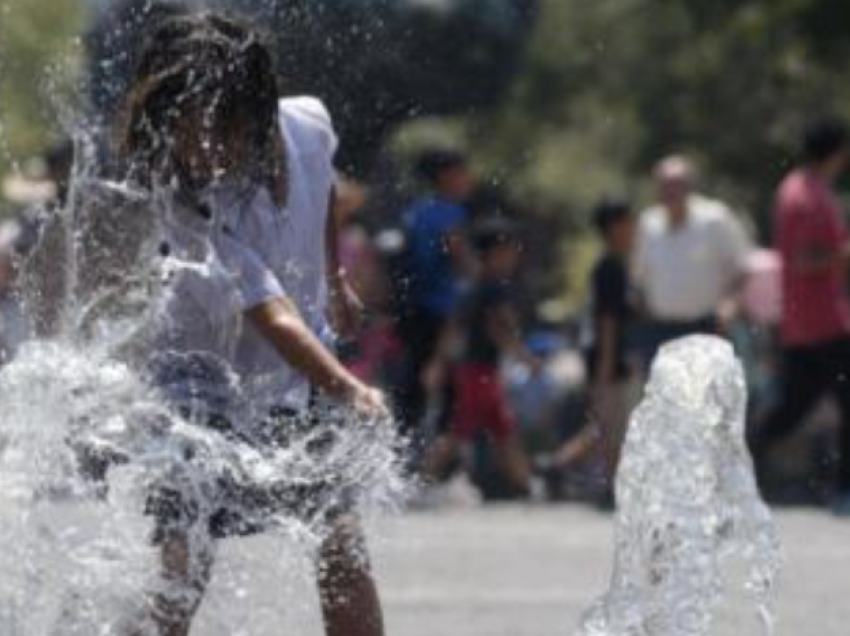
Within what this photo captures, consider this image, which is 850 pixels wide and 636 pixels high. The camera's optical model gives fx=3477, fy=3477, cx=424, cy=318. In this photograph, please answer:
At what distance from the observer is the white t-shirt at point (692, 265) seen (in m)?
15.3

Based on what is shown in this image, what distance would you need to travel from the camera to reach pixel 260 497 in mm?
6750

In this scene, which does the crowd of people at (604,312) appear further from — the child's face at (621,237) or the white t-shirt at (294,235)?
the white t-shirt at (294,235)

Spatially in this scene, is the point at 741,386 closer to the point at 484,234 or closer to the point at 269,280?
the point at 269,280

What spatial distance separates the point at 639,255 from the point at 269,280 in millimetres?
9113

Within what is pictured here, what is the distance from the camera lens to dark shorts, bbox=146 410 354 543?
6.64m

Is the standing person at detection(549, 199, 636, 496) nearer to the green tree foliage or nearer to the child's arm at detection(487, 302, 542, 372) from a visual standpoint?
the child's arm at detection(487, 302, 542, 372)

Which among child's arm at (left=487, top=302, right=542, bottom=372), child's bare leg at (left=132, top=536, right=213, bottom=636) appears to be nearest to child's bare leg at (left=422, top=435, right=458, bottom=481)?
child's arm at (left=487, top=302, right=542, bottom=372)

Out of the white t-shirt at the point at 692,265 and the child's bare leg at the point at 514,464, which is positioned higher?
the white t-shirt at the point at 692,265

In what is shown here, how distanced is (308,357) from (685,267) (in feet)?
29.2

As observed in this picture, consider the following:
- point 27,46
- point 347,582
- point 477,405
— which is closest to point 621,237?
point 477,405

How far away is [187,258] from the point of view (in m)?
6.64

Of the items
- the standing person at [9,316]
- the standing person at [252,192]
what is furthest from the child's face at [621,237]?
the standing person at [252,192]

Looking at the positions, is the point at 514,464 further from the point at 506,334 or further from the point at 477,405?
the point at 506,334

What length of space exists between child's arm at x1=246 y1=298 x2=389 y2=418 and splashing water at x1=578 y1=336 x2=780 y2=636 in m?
0.79
